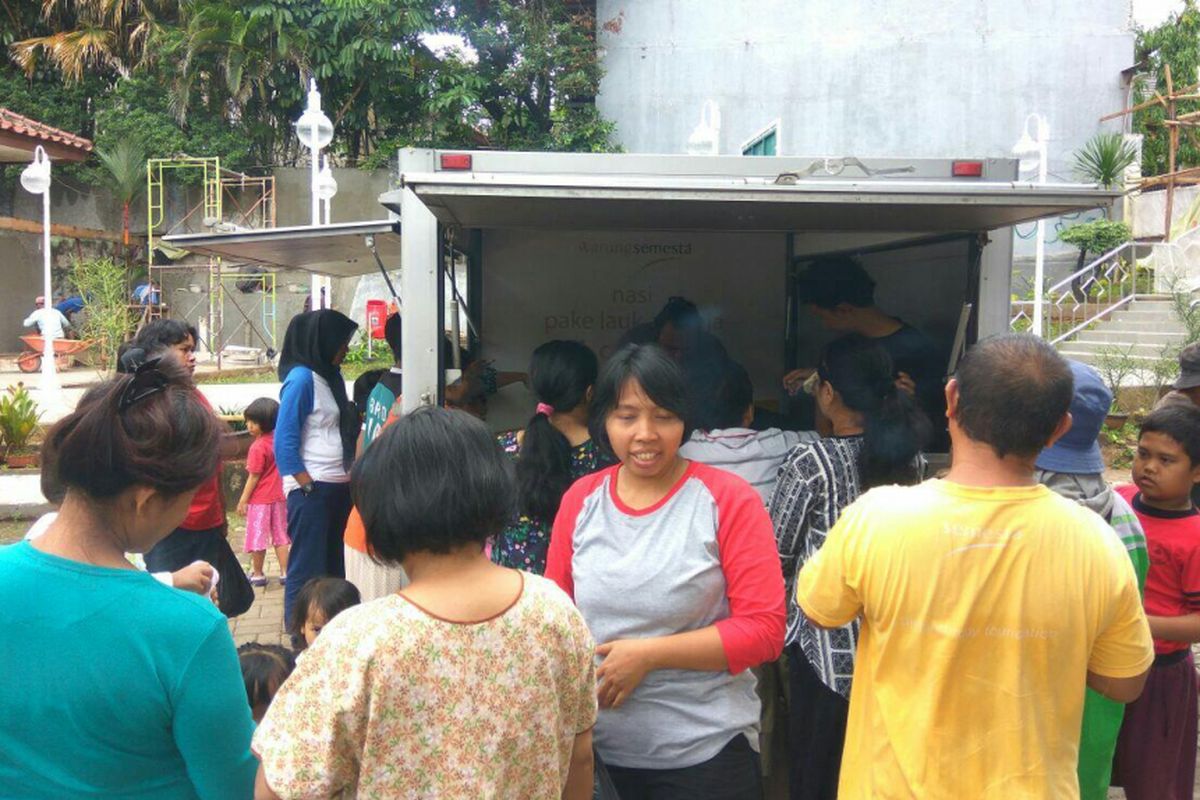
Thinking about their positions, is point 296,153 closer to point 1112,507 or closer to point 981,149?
point 981,149

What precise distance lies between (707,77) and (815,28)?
2.27 m

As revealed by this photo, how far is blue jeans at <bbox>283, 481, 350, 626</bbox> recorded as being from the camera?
4.88 meters

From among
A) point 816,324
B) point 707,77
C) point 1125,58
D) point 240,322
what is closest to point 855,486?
point 816,324

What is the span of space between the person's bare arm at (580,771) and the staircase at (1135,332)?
13077 millimetres

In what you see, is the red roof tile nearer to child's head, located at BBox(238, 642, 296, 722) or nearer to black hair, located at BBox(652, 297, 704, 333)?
black hair, located at BBox(652, 297, 704, 333)

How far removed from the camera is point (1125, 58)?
19.2 meters

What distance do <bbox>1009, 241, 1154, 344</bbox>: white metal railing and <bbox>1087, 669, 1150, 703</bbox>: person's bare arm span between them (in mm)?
14121

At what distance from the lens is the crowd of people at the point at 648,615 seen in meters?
1.53

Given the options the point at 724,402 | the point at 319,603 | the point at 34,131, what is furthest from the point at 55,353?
the point at 724,402

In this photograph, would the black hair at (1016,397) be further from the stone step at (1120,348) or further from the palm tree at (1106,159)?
the palm tree at (1106,159)

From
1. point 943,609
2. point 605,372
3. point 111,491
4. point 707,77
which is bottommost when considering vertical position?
point 943,609

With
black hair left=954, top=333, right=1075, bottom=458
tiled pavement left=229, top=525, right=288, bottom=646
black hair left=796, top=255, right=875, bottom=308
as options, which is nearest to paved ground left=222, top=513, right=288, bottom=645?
tiled pavement left=229, top=525, right=288, bottom=646

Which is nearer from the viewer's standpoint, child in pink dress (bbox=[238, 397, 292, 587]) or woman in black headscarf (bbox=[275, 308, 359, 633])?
woman in black headscarf (bbox=[275, 308, 359, 633])

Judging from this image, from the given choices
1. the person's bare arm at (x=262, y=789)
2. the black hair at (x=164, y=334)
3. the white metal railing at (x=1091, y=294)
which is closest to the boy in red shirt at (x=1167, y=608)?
the person's bare arm at (x=262, y=789)
